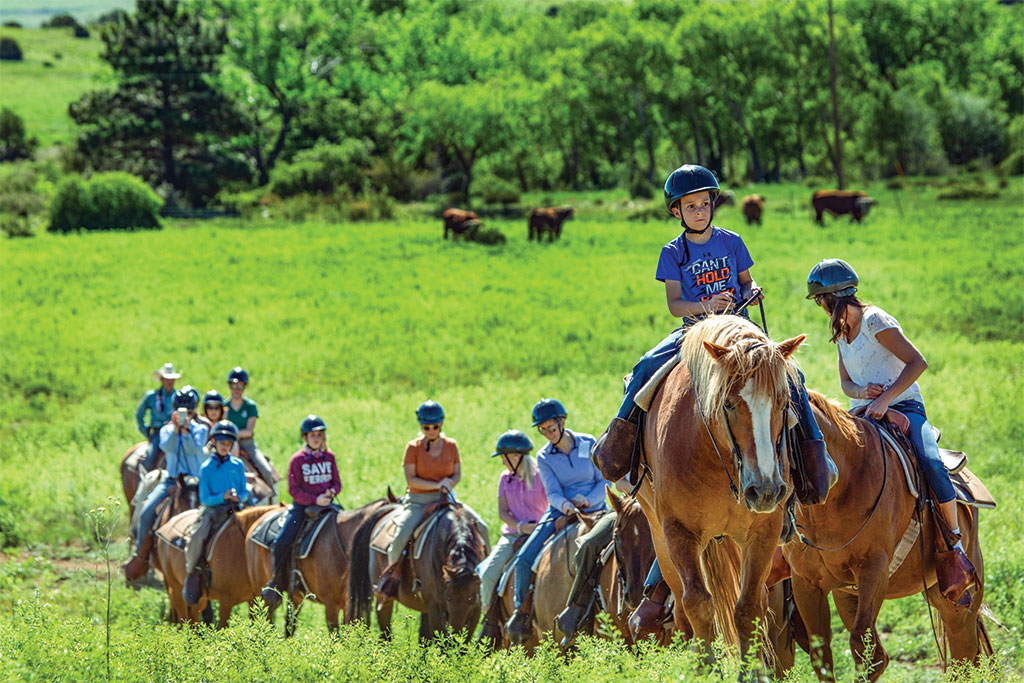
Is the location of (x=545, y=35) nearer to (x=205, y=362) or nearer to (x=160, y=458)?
(x=205, y=362)

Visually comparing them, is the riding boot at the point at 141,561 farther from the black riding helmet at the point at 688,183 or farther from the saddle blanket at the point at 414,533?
the black riding helmet at the point at 688,183

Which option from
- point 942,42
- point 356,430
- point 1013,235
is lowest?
point 356,430

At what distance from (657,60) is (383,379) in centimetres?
5467

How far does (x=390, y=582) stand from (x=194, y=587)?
10.1 feet

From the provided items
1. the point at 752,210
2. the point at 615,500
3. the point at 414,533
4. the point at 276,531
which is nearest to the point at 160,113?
the point at 752,210

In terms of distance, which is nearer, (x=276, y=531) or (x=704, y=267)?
(x=704, y=267)

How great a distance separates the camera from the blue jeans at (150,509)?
1444cm

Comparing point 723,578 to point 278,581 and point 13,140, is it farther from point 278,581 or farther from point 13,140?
point 13,140

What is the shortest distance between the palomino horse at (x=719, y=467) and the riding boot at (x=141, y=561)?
950cm

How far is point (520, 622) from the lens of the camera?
981 centimetres

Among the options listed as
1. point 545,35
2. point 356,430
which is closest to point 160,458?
point 356,430

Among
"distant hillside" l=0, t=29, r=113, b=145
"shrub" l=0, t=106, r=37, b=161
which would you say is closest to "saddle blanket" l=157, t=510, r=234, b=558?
"distant hillside" l=0, t=29, r=113, b=145

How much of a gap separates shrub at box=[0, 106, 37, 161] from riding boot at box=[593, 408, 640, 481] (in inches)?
2860

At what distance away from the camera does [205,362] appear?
29.3 meters
